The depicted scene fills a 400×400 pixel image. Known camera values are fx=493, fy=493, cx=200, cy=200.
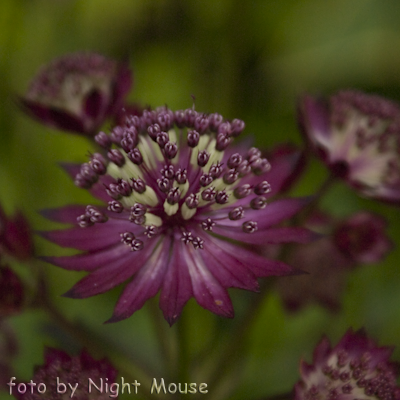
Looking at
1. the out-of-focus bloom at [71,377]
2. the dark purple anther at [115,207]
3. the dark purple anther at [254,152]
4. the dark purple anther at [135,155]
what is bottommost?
the out-of-focus bloom at [71,377]

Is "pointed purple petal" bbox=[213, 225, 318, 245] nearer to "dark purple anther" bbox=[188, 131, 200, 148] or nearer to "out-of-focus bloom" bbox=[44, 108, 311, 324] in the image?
"out-of-focus bloom" bbox=[44, 108, 311, 324]

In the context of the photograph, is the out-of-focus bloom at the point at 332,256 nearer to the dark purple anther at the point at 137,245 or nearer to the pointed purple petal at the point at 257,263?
the pointed purple petal at the point at 257,263

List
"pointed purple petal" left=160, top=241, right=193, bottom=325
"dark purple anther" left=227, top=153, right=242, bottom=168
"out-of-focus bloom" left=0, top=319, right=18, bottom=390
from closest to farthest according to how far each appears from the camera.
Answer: "pointed purple petal" left=160, top=241, right=193, bottom=325
"dark purple anther" left=227, top=153, right=242, bottom=168
"out-of-focus bloom" left=0, top=319, right=18, bottom=390

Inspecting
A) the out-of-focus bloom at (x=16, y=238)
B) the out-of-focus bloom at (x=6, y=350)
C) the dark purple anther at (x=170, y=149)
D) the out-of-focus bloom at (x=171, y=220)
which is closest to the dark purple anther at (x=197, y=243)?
the out-of-focus bloom at (x=171, y=220)

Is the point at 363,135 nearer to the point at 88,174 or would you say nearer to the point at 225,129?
the point at 225,129

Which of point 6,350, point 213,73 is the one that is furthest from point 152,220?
point 213,73

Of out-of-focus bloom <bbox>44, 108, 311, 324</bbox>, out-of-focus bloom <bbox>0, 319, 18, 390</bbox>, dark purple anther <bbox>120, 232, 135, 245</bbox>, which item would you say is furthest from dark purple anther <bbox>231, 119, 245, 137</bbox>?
out-of-focus bloom <bbox>0, 319, 18, 390</bbox>
